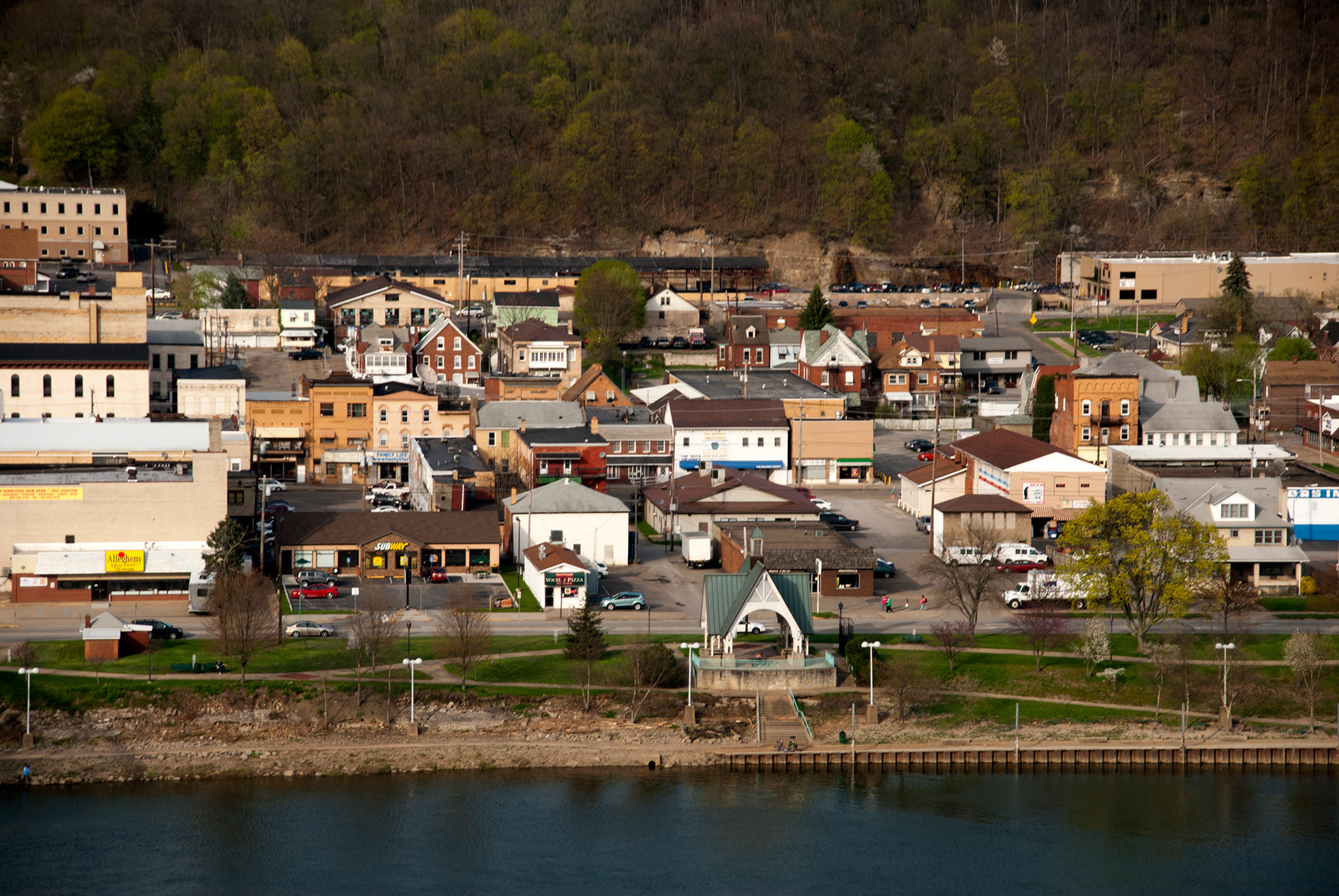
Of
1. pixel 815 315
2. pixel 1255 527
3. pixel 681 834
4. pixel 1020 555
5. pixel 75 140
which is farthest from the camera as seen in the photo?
pixel 75 140

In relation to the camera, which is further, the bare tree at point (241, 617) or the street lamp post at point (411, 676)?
the bare tree at point (241, 617)

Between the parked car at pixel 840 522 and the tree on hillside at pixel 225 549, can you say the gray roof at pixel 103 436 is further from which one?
the parked car at pixel 840 522

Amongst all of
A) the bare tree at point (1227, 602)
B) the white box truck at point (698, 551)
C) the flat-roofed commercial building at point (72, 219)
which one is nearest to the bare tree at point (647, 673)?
the white box truck at point (698, 551)

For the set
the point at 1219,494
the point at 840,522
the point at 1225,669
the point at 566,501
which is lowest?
the point at 1225,669

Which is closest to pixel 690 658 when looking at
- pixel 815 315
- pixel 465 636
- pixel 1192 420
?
pixel 465 636

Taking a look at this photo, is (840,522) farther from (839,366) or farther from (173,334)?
(173,334)

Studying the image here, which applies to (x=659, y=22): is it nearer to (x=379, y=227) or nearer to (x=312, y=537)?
(x=379, y=227)

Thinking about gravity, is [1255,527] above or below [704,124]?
below
